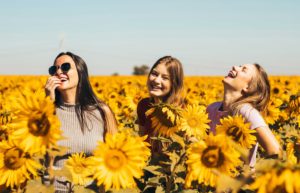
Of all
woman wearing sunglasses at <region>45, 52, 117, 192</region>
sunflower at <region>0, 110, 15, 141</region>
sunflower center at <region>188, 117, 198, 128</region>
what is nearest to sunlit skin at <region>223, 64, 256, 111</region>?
sunflower center at <region>188, 117, 198, 128</region>

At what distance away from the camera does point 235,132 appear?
3.19 m

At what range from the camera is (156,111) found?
355cm

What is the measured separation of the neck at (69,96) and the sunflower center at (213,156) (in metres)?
1.50

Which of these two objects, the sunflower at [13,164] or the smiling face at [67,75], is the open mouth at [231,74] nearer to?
the smiling face at [67,75]

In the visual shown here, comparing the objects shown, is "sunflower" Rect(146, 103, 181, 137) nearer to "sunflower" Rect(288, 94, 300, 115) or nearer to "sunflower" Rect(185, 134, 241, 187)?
"sunflower" Rect(185, 134, 241, 187)

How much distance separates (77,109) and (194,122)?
0.91m

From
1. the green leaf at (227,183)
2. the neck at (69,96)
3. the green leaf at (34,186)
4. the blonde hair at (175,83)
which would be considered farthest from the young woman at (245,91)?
the green leaf at (227,183)

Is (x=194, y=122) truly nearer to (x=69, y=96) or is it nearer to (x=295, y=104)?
(x=69, y=96)

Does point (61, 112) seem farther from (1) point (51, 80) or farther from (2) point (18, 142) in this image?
(2) point (18, 142)

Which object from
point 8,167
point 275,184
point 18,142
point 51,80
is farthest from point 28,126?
point 275,184

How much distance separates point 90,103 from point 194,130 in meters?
0.89

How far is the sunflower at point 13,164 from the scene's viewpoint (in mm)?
2621

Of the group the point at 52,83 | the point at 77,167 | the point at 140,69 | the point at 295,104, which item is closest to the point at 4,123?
the point at 52,83

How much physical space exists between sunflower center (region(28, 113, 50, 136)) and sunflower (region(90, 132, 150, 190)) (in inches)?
10.4
